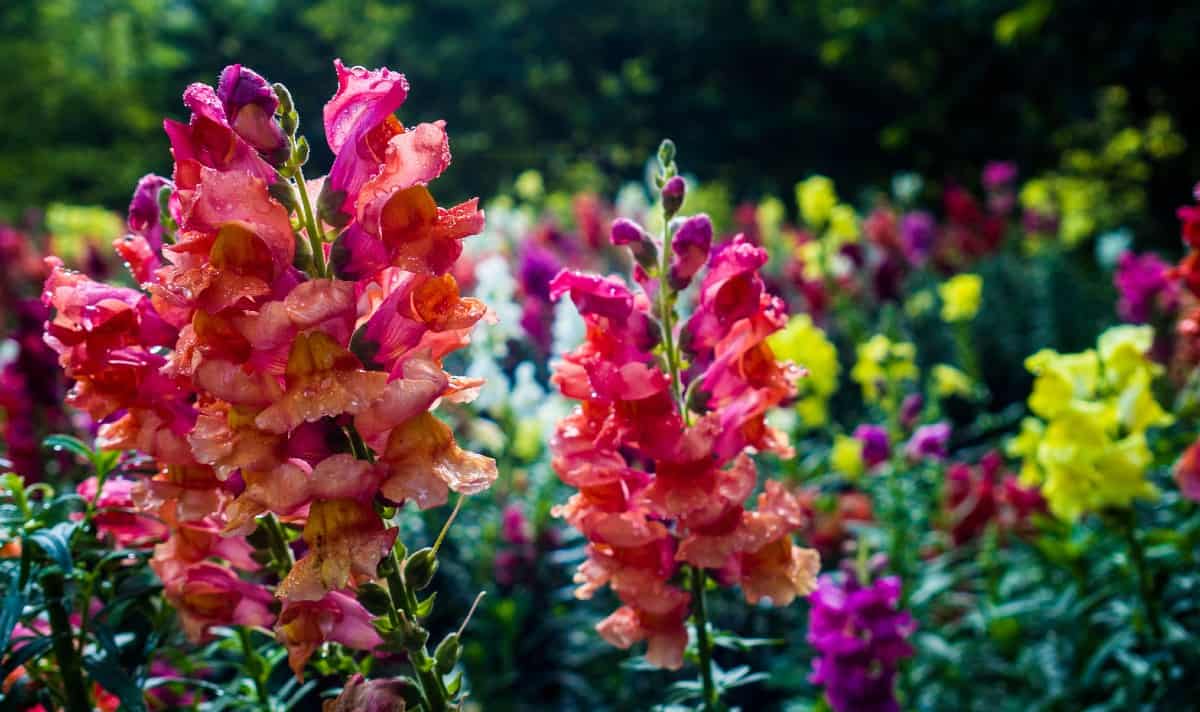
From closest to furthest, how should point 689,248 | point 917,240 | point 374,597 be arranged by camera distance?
point 374,597
point 689,248
point 917,240

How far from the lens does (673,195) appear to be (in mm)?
1315

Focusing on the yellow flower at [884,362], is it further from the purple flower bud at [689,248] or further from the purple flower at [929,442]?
the purple flower bud at [689,248]

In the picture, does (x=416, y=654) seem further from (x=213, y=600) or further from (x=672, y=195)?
(x=672, y=195)

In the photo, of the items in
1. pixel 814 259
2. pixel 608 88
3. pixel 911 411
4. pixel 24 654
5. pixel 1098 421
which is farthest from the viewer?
pixel 608 88

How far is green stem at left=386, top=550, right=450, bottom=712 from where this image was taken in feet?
3.44

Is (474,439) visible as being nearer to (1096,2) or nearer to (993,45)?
(1096,2)

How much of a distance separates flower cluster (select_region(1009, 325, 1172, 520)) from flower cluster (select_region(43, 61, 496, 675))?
1.39 meters

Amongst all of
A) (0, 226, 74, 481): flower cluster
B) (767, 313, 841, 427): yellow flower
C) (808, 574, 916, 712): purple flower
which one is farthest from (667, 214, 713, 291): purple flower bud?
(0, 226, 74, 481): flower cluster

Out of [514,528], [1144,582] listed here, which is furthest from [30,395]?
[1144,582]

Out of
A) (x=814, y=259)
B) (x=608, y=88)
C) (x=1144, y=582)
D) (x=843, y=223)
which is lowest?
(x=1144, y=582)

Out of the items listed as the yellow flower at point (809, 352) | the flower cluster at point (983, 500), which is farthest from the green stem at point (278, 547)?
the flower cluster at point (983, 500)

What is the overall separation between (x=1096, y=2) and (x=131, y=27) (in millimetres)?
16220

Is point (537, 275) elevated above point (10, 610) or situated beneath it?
elevated above

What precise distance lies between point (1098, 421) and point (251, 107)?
1.70 meters
